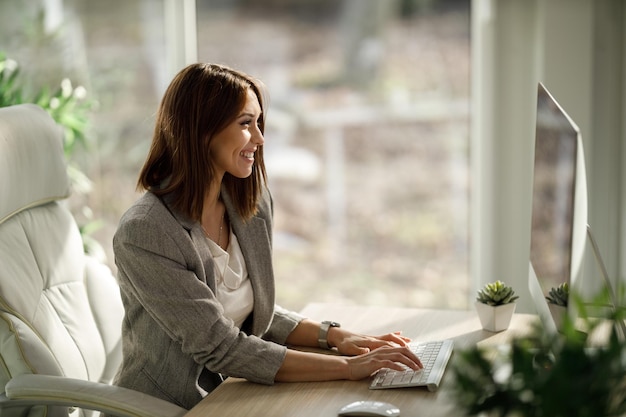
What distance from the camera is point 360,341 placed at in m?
1.84

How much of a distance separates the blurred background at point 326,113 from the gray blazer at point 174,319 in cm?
142

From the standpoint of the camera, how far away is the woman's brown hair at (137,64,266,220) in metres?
1.80

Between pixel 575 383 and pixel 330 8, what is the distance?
8.29ft

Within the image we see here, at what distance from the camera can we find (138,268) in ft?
5.59

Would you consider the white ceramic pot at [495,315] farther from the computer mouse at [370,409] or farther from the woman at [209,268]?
the computer mouse at [370,409]

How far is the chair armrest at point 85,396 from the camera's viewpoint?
161 cm

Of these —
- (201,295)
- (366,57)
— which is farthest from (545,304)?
(366,57)

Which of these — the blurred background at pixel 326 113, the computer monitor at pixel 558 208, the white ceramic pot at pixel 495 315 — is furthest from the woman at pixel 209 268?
the blurred background at pixel 326 113

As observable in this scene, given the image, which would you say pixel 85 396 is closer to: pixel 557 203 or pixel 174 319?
pixel 174 319

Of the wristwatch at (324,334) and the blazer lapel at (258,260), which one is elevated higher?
the blazer lapel at (258,260)

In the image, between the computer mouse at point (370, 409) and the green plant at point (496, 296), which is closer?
the computer mouse at point (370, 409)

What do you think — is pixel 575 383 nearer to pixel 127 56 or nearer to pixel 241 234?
pixel 241 234

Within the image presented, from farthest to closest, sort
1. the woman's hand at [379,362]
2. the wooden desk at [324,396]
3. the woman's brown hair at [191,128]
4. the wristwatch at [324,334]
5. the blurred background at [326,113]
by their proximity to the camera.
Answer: the blurred background at [326,113] → the wristwatch at [324,334] → the woman's brown hair at [191,128] → the woman's hand at [379,362] → the wooden desk at [324,396]

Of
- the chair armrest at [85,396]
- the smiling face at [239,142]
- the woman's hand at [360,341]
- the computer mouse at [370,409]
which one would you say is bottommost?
the chair armrest at [85,396]
